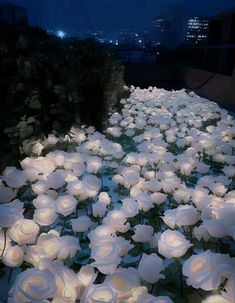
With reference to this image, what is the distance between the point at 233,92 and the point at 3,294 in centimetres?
819

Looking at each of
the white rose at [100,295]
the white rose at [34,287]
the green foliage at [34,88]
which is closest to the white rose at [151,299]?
the white rose at [100,295]

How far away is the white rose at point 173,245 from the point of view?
5.61 ft

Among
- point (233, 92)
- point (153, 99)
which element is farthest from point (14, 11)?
point (233, 92)

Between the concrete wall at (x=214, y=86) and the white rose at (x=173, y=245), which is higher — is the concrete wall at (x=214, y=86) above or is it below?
below

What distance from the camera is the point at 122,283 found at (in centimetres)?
155

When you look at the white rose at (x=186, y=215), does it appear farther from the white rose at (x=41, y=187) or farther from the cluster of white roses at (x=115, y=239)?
the white rose at (x=41, y=187)

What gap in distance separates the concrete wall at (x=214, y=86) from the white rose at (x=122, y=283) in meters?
7.57

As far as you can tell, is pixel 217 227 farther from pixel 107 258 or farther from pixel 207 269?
pixel 107 258

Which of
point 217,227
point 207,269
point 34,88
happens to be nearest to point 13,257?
point 207,269

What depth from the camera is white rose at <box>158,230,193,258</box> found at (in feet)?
5.61

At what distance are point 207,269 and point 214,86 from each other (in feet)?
31.0

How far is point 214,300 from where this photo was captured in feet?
4.89

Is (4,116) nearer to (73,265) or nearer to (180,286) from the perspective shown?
(73,265)

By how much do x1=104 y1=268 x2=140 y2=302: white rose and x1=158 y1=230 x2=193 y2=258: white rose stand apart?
0.80 ft
